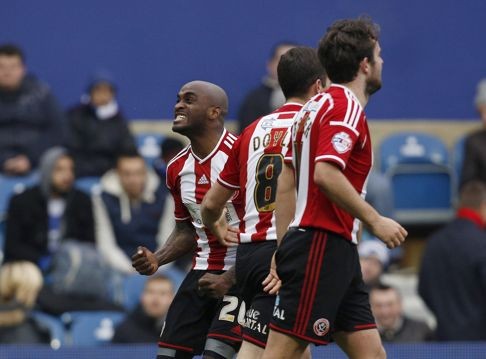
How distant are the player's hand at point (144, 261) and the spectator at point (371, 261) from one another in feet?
12.0

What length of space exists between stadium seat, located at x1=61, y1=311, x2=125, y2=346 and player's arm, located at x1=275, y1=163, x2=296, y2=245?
14.4 ft

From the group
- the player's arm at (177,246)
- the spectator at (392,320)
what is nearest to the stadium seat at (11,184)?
the spectator at (392,320)

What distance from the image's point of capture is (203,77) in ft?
40.2

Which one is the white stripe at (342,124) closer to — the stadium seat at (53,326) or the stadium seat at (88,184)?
the stadium seat at (53,326)

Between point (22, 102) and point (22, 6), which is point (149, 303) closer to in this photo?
point (22, 102)

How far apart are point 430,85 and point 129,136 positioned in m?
→ 3.12

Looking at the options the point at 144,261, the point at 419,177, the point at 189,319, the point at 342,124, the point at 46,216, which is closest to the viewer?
the point at 342,124

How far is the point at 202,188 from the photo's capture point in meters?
6.36

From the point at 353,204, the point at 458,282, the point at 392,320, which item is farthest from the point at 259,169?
the point at 458,282

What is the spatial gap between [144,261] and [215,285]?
36 centimetres

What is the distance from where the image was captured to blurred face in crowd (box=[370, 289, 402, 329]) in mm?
9508

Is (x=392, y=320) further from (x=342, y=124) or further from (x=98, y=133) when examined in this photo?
(x=342, y=124)

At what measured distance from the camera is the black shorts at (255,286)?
19.0 ft

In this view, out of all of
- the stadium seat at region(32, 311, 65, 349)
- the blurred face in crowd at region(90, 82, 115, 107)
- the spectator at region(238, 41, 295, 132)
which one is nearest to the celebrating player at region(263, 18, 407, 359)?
the stadium seat at region(32, 311, 65, 349)
